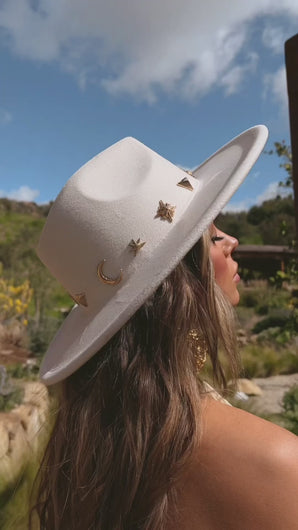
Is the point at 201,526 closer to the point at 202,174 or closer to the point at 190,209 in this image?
the point at 190,209

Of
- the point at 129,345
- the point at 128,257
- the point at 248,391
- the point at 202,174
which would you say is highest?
the point at 202,174

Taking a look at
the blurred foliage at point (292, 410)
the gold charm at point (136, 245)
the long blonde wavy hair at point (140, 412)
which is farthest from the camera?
the blurred foliage at point (292, 410)

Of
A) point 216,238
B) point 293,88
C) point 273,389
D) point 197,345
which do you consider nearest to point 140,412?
point 197,345

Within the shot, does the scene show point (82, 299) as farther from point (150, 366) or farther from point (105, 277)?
point (150, 366)

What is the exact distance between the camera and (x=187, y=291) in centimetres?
117

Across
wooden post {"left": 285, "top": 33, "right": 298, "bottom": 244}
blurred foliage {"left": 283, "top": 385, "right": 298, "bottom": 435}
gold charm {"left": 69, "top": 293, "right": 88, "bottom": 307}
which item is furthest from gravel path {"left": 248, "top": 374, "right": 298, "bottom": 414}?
gold charm {"left": 69, "top": 293, "right": 88, "bottom": 307}

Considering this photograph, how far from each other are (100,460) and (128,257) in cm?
44

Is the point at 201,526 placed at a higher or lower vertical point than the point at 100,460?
lower

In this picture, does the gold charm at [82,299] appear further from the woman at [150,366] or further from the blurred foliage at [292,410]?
the blurred foliage at [292,410]

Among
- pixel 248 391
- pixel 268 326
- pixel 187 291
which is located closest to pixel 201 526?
pixel 187 291

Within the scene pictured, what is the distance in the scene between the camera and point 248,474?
0.93 m

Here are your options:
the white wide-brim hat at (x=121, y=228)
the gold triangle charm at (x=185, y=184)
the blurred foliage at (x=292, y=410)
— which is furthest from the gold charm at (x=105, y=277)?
the blurred foliage at (x=292, y=410)

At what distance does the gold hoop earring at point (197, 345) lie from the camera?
123cm

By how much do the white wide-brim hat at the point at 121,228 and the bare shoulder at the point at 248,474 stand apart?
1.04 ft
